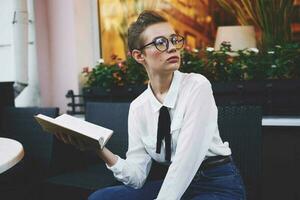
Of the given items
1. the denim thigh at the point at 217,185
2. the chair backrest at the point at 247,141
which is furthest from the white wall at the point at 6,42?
the denim thigh at the point at 217,185

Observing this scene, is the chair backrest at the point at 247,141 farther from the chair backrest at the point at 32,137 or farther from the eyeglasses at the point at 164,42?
the chair backrest at the point at 32,137

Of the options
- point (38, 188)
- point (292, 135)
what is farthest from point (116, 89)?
point (292, 135)

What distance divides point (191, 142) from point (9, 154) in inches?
23.7

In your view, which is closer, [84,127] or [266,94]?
[84,127]

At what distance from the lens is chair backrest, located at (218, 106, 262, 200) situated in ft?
5.17

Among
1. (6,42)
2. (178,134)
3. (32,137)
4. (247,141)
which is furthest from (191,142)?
(6,42)

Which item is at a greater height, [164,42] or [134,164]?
[164,42]

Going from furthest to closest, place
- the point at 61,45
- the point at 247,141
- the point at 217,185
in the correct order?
1. the point at 61,45
2. the point at 247,141
3. the point at 217,185

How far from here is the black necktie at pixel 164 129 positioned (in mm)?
1370

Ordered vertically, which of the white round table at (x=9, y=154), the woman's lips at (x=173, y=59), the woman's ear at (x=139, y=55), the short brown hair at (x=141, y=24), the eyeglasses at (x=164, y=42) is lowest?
the white round table at (x=9, y=154)

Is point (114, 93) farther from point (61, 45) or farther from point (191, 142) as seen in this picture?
point (191, 142)

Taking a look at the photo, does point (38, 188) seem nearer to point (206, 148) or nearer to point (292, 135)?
point (206, 148)

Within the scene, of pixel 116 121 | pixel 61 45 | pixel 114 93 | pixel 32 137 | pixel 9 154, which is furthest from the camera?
pixel 61 45

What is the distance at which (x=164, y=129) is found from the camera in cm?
137
